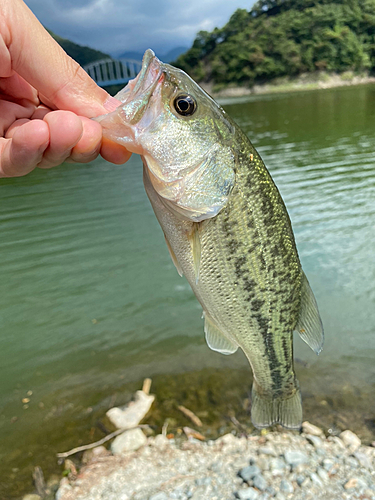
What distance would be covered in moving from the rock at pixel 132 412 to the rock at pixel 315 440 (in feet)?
5.88

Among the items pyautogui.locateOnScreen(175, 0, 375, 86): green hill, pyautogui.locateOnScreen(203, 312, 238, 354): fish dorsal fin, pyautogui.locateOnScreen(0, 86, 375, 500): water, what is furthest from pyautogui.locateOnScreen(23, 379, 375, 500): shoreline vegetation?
pyautogui.locateOnScreen(175, 0, 375, 86): green hill

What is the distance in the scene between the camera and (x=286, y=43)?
101 meters

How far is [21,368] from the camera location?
519cm

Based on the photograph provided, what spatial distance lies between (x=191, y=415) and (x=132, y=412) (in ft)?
2.24

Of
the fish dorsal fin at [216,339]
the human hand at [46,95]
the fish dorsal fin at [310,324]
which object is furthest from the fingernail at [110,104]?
the fish dorsal fin at [310,324]

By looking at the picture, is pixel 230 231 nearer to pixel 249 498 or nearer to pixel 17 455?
pixel 249 498

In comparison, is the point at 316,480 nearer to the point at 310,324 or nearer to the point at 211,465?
the point at 211,465

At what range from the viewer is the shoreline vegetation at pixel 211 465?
3.15 m

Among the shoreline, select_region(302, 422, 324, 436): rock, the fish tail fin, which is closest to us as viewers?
the fish tail fin

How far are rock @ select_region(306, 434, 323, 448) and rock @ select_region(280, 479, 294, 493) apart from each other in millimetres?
644

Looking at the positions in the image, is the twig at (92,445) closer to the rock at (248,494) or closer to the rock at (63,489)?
the rock at (63,489)

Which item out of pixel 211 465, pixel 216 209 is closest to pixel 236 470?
pixel 211 465

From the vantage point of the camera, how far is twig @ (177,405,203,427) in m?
4.06

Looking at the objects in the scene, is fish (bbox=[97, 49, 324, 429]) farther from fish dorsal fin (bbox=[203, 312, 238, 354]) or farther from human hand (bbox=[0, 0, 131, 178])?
human hand (bbox=[0, 0, 131, 178])
